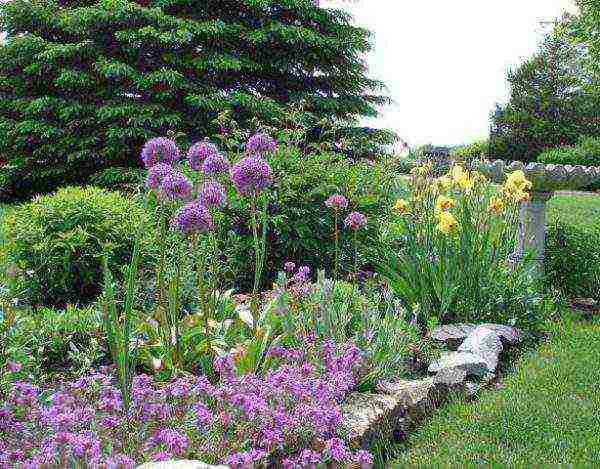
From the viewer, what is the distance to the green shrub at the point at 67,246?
5703 mm

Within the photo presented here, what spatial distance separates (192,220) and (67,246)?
243 centimetres

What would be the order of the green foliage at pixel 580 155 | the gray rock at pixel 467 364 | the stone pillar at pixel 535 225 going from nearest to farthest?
the gray rock at pixel 467 364 < the stone pillar at pixel 535 225 < the green foliage at pixel 580 155

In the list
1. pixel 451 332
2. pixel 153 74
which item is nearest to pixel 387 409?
pixel 451 332

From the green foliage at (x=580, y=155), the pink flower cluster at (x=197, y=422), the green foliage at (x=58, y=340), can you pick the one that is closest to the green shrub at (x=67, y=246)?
the green foliage at (x=58, y=340)

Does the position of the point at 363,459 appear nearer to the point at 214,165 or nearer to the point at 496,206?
the point at 214,165

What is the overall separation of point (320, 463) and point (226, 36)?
1145cm

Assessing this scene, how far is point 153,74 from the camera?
502 inches

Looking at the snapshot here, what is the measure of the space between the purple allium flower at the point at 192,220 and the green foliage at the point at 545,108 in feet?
74.9

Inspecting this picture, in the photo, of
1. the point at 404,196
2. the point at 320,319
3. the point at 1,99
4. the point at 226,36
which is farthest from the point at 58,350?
the point at 1,99

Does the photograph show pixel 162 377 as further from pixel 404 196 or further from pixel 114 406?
pixel 404 196

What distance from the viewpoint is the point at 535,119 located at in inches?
997

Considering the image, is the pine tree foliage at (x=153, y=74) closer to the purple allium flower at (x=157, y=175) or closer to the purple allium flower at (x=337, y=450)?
the purple allium flower at (x=157, y=175)

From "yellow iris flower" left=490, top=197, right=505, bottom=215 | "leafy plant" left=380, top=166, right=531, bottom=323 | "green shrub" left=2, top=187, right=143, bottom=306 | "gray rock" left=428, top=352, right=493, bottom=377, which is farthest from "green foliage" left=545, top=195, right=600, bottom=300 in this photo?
"green shrub" left=2, top=187, right=143, bottom=306

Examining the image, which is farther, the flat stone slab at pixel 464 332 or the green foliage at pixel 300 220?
the green foliage at pixel 300 220
